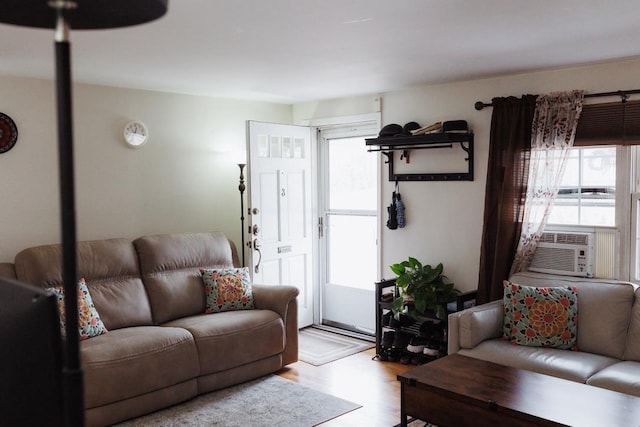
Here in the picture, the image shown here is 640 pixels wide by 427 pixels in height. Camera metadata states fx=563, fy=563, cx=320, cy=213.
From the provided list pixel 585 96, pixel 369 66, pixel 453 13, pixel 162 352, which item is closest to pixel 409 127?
pixel 369 66

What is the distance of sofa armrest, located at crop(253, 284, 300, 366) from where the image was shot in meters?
4.57

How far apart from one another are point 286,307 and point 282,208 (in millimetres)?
1161

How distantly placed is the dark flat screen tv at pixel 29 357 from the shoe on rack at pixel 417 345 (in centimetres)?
395

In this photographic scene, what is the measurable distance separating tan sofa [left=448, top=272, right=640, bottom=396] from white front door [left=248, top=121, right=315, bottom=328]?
6.68 feet

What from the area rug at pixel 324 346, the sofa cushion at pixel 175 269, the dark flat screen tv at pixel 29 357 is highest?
the dark flat screen tv at pixel 29 357

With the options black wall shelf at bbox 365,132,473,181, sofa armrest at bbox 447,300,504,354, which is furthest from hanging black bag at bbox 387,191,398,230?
sofa armrest at bbox 447,300,504,354

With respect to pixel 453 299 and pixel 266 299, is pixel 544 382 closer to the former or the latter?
pixel 453 299

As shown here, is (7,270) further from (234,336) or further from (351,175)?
(351,175)

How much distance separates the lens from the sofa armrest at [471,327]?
146 inches

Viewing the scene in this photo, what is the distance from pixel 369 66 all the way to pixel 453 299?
77.1 inches

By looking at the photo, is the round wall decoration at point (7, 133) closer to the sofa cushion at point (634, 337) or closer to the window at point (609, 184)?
the window at point (609, 184)

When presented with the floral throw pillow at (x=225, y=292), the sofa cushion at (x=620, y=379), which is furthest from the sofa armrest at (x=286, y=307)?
the sofa cushion at (x=620, y=379)

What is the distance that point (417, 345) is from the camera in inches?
178

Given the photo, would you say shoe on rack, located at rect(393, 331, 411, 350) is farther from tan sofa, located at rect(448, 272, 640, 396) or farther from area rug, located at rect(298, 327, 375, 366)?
tan sofa, located at rect(448, 272, 640, 396)
